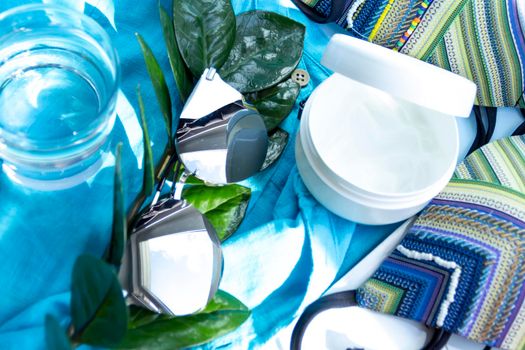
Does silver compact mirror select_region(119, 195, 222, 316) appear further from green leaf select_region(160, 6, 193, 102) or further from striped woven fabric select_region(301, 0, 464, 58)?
striped woven fabric select_region(301, 0, 464, 58)

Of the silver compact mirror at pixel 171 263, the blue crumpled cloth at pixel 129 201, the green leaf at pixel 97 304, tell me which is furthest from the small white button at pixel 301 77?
the green leaf at pixel 97 304

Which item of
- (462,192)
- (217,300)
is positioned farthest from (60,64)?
(462,192)

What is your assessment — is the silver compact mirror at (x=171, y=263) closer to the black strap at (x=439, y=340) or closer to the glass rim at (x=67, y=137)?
the glass rim at (x=67, y=137)

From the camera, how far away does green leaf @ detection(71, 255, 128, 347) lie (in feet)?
0.85

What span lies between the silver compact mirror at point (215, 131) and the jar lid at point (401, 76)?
81 millimetres

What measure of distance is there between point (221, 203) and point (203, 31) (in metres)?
0.13

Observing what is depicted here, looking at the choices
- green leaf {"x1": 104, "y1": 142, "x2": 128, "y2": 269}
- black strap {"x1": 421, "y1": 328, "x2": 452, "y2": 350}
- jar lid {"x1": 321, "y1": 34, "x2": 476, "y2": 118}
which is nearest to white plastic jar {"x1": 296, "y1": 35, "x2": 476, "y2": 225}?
jar lid {"x1": 321, "y1": 34, "x2": 476, "y2": 118}

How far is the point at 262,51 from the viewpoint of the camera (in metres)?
0.47

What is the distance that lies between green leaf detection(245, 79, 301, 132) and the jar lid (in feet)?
0.19

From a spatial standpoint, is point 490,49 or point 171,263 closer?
point 171,263

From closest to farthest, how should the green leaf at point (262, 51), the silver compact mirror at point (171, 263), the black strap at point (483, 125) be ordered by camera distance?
the silver compact mirror at point (171, 263) → the green leaf at point (262, 51) → the black strap at point (483, 125)

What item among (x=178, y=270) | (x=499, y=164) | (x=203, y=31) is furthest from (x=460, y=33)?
(x=178, y=270)

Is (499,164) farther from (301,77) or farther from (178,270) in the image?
(178,270)

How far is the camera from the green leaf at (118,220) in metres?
0.28
